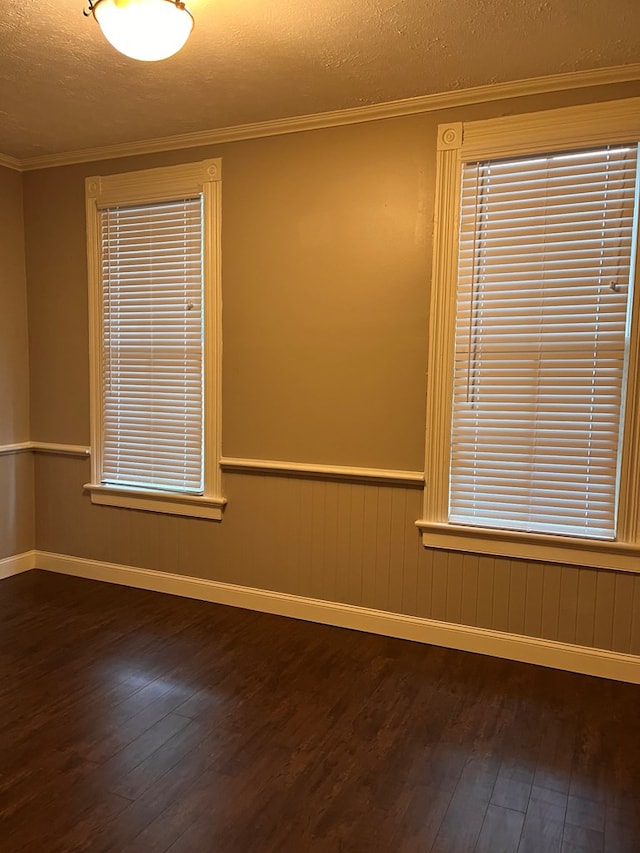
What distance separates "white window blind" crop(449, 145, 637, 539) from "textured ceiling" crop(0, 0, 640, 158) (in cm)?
47

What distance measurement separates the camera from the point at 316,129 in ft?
10.2

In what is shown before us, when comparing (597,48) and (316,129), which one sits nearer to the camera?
(597,48)

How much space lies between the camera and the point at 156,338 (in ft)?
11.9

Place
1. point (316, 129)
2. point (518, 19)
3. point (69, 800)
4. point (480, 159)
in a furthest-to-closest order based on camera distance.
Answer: point (316, 129) < point (480, 159) < point (518, 19) < point (69, 800)

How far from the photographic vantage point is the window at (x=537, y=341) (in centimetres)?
265

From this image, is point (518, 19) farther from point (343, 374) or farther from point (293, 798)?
point (293, 798)

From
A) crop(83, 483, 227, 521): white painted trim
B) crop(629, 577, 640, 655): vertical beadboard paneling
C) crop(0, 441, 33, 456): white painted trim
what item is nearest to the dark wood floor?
crop(629, 577, 640, 655): vertical beadboard paneling

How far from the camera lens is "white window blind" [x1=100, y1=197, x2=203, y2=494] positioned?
139 inches

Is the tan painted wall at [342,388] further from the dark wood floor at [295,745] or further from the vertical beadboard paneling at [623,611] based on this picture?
the dark wood floor at [295,745]

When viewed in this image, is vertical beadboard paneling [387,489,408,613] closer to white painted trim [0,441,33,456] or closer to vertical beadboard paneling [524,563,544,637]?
vertical beadboard paneling [524,563,544,637]

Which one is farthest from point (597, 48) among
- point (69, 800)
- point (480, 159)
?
point (69, 800)

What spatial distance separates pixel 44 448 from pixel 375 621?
2447 millimetres

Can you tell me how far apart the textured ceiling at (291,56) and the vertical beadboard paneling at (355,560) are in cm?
190

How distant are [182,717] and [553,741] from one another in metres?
1.42
